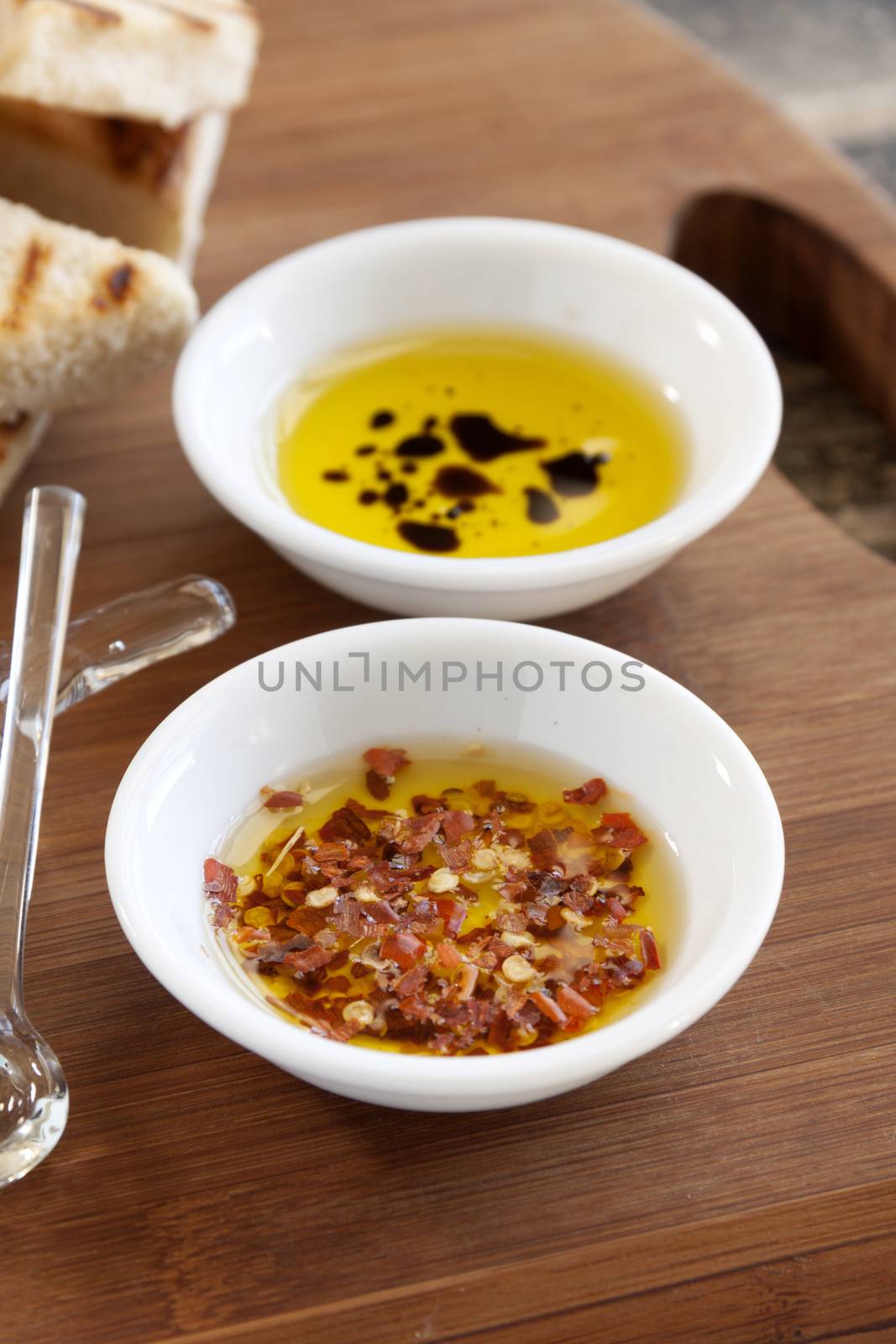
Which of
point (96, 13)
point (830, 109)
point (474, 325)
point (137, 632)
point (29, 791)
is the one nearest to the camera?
point (29, 791)

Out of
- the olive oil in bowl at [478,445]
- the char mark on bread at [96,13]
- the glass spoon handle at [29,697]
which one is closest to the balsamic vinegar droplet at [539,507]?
the olive oil in bowl at [478,445]

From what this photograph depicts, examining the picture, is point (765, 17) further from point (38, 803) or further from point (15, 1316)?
point (15, 1316)

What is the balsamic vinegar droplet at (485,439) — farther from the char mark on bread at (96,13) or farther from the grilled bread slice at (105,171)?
the char mark on bread at (96,13)

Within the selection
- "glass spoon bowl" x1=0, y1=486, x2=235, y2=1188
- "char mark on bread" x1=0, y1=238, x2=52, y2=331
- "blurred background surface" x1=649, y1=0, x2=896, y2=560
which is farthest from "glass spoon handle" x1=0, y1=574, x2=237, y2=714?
"blurred background surface" x1=649, y1=0, x2=896, y2=560

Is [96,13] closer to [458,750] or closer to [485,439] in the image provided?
[485,439]

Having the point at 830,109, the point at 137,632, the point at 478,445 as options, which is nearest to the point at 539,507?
the point at 478,445

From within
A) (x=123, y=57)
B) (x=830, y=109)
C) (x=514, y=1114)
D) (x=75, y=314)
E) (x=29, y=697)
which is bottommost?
(x=830, y=109)
